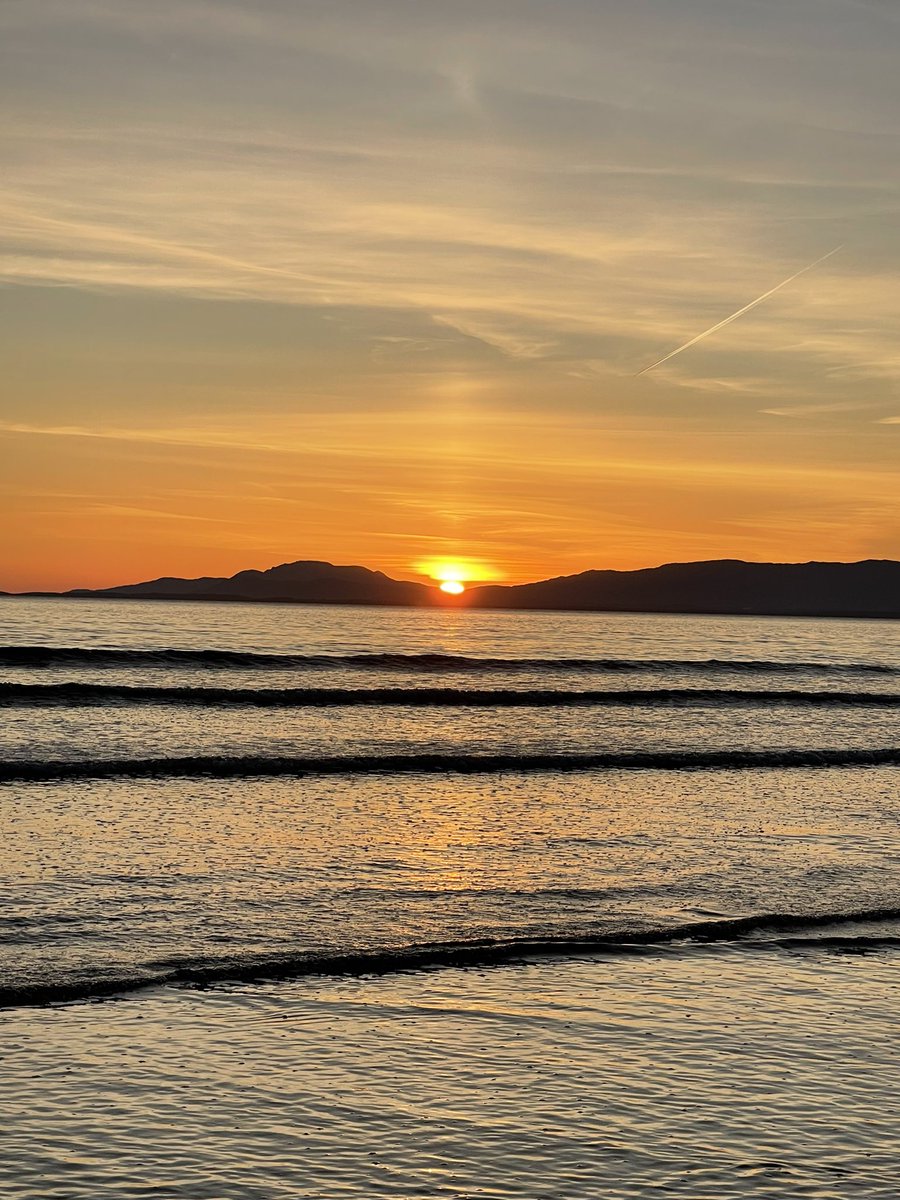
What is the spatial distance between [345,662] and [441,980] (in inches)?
1657

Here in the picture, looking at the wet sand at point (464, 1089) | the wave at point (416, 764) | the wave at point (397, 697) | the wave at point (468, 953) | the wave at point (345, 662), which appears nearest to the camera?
the wet sand at point (464, 1089)

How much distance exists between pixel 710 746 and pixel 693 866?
14390 mm

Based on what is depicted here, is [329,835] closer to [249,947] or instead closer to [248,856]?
[248,856]

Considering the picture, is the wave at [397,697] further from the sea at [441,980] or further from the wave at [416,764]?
the sea at [441,980]

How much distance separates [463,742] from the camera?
25812 millimetres

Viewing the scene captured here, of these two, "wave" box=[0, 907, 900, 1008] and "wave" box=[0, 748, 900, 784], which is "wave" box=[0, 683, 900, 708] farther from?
"wave" box=[0, 907, 900, 1008]

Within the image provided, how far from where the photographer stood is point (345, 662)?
50344mm

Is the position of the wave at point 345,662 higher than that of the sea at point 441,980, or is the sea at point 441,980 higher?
the wave at point 345,662

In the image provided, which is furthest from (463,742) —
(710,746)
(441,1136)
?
(441,1136)

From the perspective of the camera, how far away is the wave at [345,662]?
4512 cm

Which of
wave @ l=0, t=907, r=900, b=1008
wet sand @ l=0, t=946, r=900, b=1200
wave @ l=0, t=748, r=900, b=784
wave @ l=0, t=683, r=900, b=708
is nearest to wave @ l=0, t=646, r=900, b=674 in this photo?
wave @ l=0, t=683, r=900, b=708

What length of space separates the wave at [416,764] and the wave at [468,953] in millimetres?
11170

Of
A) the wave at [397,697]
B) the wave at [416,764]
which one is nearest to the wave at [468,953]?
the wave at [416,764]

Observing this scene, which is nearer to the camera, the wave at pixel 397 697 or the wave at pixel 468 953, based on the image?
the wave at pixel 468 953
